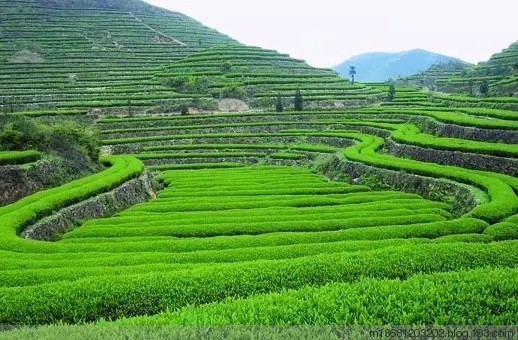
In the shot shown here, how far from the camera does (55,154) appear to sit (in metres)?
40.4

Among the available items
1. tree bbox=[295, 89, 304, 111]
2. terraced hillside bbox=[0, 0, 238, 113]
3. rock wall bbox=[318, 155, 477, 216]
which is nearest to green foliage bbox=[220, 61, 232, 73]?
terraced hillside bbox=[0, 0, 238, 113]

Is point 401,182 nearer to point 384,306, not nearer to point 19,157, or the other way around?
point 384,306

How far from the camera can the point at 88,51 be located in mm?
104125

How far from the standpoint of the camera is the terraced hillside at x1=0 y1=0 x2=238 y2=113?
7856 centimetres

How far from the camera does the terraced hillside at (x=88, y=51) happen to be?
3093 inches

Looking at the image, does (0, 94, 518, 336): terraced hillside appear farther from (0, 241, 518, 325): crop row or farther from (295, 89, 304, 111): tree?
(295, 89, 304, 111): tree

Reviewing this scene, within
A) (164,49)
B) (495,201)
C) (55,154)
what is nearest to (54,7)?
(164,49)

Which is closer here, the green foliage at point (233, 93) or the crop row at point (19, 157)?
the crop row at point (19, 157)

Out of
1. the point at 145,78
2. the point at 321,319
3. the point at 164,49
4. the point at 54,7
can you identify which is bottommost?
the point at 321,319

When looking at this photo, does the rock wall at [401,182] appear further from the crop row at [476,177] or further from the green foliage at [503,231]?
the green foliage at [503,231]

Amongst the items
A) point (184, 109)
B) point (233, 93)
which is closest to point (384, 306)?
point (184, 109)

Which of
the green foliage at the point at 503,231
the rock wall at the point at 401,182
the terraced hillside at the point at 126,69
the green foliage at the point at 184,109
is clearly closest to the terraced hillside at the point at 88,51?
the terraced hillside at the point at 126,69

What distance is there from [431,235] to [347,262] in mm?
8243

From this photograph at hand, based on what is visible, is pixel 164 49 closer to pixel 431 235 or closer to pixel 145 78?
pixel 145 78
